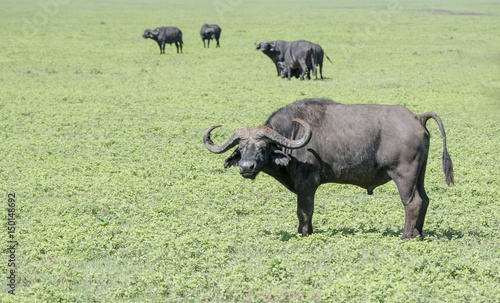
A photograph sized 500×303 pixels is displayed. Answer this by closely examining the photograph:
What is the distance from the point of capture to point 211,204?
10852 millimetres

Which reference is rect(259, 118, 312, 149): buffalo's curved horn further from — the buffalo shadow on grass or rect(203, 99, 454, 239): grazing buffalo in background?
the buffalo shadow on grass

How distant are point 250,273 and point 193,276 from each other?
0.66 meters

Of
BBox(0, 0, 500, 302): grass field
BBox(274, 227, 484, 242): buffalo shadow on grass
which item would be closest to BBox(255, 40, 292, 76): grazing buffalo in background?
BBox(0, 0, 500, 302): grass field

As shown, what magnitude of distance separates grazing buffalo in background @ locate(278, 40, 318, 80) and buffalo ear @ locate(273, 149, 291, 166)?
18987 millimetres

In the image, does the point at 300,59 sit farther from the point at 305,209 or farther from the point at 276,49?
the point at 305,209

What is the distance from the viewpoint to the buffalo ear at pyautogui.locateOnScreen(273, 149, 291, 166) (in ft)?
27.2

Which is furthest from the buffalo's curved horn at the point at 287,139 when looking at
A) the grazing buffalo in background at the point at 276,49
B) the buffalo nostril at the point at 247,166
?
the grazing buffalo in background at the point at 276,49

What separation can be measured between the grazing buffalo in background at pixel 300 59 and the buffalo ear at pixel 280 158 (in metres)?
19.0

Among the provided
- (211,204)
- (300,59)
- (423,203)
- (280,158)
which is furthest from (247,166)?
(300,59)

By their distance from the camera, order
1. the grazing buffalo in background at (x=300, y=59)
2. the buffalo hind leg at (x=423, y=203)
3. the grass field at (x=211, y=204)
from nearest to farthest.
Answer: 1. the grass field at (x=211, y=204)
2. the buffalo hind leg at (x=423, y=203)
3. the grazing buffalo in background at (x=300, y=59)

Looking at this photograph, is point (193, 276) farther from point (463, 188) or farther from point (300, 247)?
point (463, 188)

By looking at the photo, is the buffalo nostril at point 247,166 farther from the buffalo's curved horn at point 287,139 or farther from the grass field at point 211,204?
the grass field at point 211,204

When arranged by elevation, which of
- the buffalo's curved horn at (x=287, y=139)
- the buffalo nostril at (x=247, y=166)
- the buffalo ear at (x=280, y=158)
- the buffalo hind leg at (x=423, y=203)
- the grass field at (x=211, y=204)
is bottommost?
the grass field at (x=211, y=204)

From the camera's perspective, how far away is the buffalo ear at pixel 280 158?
27.2 ft
